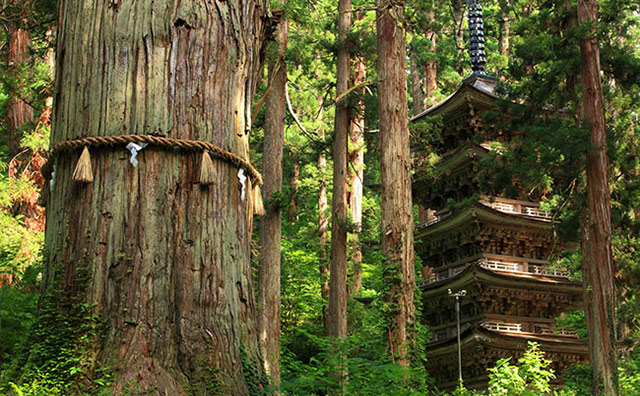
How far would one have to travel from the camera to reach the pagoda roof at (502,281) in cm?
2447

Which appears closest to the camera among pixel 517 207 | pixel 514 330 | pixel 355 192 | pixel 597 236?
pixel 597 236

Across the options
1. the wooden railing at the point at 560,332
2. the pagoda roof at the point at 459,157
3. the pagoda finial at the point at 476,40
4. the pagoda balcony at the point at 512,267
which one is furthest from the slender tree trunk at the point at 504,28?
the wooden railing at the point at 560,332

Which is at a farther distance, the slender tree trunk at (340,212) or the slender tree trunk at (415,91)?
the slender tree trunk at (415,91)

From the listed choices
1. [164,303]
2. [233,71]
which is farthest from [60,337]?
[233,71]

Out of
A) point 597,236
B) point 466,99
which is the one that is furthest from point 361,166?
point 597,236

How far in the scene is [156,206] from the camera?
3.55 metres

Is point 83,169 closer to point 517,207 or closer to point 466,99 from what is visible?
point 466,99

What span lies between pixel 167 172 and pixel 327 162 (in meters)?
31.7

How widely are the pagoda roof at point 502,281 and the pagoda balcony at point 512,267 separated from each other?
0.27 m

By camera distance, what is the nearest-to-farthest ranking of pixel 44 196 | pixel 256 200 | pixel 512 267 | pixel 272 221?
pixel 44 196 < pixel 256 200 < pixel 272 221 < pixel 512 267

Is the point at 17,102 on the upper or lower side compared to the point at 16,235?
upper

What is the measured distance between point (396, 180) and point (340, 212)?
6.46m

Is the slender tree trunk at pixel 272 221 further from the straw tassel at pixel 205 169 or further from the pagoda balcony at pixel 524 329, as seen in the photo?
the straw tassel at pixel 205 169

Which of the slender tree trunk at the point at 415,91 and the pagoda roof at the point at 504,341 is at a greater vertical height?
the slender tree trunk at the point at 415,91
